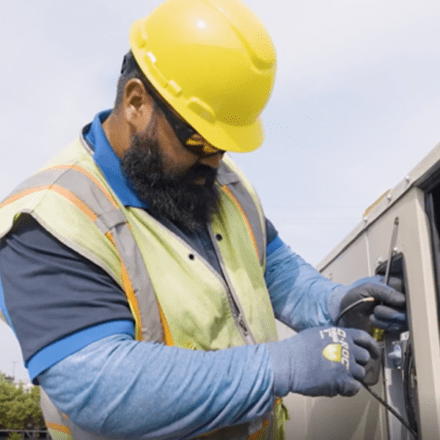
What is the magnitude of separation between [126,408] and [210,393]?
232 mm

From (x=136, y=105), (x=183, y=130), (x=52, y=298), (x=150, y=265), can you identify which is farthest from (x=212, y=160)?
(x=52, y=298)

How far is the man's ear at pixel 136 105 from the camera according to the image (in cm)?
192

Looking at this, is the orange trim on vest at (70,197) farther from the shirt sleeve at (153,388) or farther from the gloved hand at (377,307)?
the gloved hand at (377,307)

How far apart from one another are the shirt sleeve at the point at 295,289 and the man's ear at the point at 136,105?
0.79 metres

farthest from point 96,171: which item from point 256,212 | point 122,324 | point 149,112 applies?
point 256,212

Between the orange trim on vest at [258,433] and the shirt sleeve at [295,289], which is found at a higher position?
the shirt sleeve at [295,289]

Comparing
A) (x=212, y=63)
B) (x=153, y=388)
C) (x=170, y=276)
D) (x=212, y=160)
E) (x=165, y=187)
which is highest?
(x=212, y=63)

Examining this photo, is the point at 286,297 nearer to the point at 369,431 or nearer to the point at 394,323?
the point at 394,323

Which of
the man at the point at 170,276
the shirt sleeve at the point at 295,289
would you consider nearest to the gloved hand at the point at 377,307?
the man at the point at 170,276

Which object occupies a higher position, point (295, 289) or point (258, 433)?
point (295, 289)

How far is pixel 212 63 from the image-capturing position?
73.2 inches

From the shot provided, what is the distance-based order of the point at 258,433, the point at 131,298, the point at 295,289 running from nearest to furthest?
the point at 131,298 < the point at 258,433 < the point at 295,289

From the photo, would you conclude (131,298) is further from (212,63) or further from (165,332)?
(212,63)

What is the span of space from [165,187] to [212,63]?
0.45 meters
